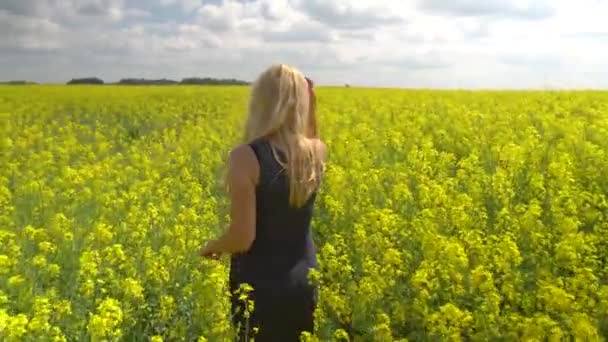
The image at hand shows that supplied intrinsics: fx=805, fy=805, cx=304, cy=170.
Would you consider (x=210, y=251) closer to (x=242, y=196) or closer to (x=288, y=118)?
(x=242, y=196)

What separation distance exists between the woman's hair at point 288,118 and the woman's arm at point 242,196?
107 mm

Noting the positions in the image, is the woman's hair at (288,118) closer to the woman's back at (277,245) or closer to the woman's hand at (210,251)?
the woman's back at (277,245)

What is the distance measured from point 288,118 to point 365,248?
2.33 meters

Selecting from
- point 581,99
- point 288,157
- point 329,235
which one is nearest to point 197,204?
point 329,235

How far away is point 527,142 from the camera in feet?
33.0

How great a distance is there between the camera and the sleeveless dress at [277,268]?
3.54 m

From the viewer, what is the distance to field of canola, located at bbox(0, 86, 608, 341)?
410 cm

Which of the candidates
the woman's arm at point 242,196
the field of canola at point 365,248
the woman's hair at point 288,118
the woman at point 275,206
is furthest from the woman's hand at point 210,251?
the woman's hair at point 288,118

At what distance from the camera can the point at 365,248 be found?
557 cm

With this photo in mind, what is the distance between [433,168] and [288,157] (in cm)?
603

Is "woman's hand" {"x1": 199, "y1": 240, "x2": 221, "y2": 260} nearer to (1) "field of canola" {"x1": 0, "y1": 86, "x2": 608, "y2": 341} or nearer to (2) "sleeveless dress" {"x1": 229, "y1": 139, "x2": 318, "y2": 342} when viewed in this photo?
(2) "sleeveless dress" {"x1": 229, "y1": 139, "x2": 318, "y2": 342}

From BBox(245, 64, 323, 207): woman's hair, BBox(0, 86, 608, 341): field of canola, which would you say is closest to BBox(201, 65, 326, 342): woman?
BBox(245, 64, 323, 207): woman's hair

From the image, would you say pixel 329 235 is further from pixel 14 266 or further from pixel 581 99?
pixel 581 99

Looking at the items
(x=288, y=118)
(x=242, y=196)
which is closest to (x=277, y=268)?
(x=242, y=196)
